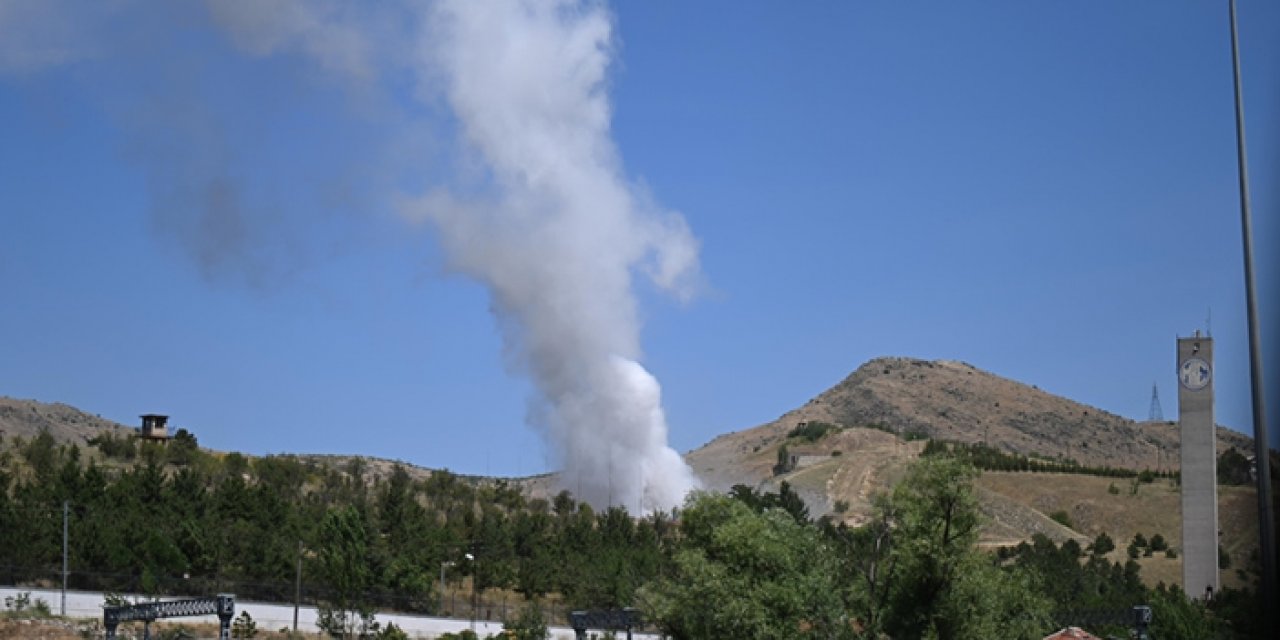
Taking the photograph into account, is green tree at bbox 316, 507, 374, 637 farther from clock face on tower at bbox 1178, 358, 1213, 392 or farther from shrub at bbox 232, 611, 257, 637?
clock face on tower at bbox 1178, 358, 1213, 392

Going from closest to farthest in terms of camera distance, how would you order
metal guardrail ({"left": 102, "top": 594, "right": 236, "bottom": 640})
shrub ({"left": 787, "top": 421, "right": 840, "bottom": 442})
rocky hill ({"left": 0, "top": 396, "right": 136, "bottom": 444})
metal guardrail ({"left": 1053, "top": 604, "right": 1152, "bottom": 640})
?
metal guardrail ({"left": 102, "top": 594, "right": 236, "bottom": 640}) < metal guardrail ({"left": 1053, "top": 604, "right": 1152, "bottom": 640}) < rocky hill ({"left": 0, "top": 396, "right": 136, "bottom": 444}) < shrub ({"left": 787, "top": 421, "right": 840, "bottom": 442})

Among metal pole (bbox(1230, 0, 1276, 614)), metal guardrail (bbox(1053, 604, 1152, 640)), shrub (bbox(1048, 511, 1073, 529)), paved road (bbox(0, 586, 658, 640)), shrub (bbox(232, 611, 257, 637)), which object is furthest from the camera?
shrub (bbox(1048, 511, 1073, 529))

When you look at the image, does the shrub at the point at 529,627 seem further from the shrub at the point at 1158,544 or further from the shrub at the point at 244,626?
the shrub at the point at 1158,544

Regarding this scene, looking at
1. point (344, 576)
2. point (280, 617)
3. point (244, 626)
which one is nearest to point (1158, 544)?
point (344, 576)

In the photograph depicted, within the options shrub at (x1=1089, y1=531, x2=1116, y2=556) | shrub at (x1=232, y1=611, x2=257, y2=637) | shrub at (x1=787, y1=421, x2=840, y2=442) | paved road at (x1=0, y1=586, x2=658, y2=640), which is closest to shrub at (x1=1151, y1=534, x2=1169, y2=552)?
shrub at (x1=1089, y1=531, x2=1116, y2=556)

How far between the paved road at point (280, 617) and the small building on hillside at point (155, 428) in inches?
2224

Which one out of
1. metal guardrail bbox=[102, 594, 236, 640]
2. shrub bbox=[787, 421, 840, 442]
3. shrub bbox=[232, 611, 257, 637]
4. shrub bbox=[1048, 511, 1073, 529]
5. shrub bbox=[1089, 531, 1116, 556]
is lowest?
shrub bbox=[232, 611, 257, 637]

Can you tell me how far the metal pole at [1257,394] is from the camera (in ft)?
27.5

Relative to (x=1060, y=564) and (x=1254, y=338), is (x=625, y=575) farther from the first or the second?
(x=1254, y=338)

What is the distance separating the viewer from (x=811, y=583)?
1635 inches

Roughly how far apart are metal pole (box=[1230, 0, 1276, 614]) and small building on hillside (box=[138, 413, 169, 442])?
116096 millimetres

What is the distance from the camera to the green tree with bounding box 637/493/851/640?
41125 mm

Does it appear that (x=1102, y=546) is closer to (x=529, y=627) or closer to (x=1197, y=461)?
(x=1197, y=461)

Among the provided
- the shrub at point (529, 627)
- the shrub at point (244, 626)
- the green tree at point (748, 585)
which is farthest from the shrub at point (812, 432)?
the green tree at point (748, 585)
